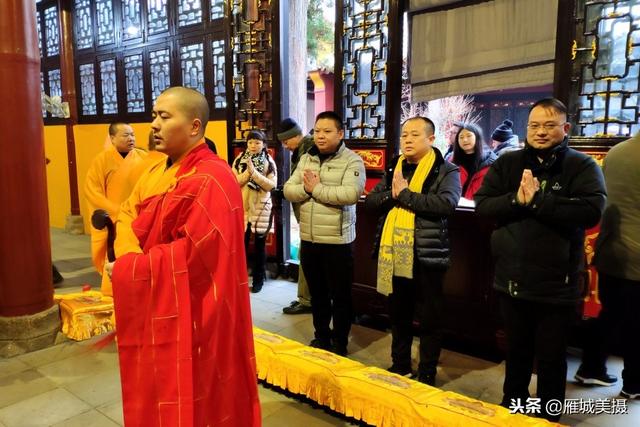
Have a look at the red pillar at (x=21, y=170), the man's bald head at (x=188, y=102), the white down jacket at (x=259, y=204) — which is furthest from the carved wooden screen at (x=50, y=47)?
the man's bald head at (x=188, y=102)

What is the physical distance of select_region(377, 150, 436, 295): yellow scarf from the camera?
2906mm

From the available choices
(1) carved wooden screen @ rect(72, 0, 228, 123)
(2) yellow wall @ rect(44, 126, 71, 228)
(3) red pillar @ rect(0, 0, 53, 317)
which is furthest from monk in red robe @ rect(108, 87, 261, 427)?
(2) yellow wall @ rect(44, 126, 71, 228)

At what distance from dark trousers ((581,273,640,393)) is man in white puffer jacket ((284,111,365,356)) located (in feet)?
4.88

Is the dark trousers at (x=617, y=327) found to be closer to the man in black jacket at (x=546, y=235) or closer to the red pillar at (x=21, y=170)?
the man in black jacket at (x=546, y=235)

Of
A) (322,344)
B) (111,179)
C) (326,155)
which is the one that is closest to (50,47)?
(111,179)

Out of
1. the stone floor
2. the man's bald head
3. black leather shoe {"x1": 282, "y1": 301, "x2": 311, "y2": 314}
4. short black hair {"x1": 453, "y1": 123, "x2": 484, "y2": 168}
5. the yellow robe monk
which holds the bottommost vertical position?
the stone floor

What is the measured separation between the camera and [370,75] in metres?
4.40

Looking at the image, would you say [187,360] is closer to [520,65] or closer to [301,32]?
[520,65]

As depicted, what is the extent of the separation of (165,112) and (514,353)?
6.52ft

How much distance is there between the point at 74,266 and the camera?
244 inches

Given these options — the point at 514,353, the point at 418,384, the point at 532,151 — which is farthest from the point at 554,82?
the point at 418,384

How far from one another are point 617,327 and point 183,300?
2527mm

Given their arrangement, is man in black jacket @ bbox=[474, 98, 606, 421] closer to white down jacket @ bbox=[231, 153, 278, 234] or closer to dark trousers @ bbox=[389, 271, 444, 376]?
dark trousers @ bbox=[389, 271, 444, 376]

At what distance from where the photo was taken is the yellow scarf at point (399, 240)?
9.53 feet
